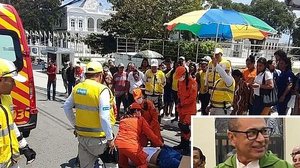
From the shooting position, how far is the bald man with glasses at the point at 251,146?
71.6 inches

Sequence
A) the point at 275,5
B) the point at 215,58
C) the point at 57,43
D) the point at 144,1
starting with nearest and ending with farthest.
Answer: the point at 215,58 → the point at 144,1 → the point at 57,43 → the point at 275,5

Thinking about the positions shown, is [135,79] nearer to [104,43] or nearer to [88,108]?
[88,108]

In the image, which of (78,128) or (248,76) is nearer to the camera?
(78,128)

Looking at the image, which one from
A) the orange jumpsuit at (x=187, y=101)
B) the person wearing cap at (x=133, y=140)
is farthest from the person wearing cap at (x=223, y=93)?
the person wearing cap at (x=133, y=140)

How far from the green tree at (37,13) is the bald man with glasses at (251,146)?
225 ft

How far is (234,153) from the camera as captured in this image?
1859 millimetres

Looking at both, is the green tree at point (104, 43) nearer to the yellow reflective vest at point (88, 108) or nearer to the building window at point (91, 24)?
the yellow reflective vest at point (88, 108)

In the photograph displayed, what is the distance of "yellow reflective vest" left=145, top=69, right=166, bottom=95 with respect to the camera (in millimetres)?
9086

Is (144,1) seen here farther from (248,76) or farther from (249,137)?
(249,137)

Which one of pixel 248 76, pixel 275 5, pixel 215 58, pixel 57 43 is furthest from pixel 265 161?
pixel 275 5

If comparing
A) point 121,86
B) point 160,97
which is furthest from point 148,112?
point 121,86

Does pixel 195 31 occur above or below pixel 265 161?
above

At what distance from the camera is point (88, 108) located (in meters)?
4.25

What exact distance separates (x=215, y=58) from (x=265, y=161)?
168 inches
